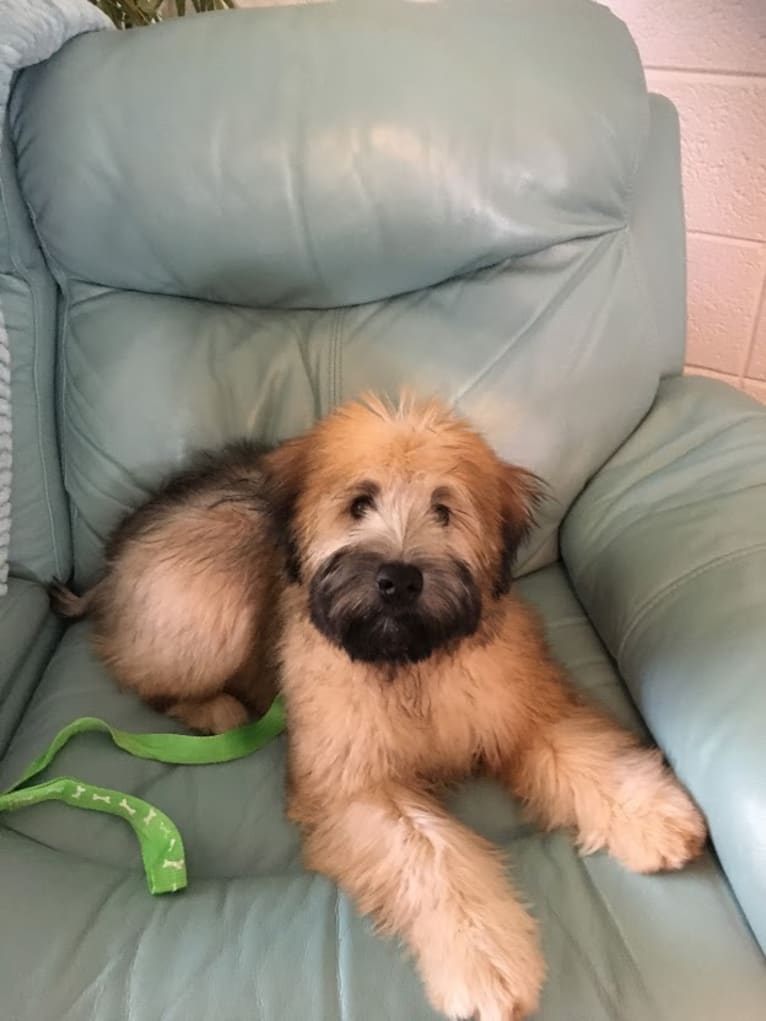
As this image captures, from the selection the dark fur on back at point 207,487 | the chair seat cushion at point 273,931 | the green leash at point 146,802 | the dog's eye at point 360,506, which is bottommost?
the green leash at point 146,802

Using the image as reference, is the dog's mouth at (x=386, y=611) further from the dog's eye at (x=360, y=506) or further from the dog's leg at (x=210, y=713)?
the dog's leg at (x=210, y=713)

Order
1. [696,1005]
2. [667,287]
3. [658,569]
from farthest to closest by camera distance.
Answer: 1. [667,287]
2. [658,569]
3. [696,1005]

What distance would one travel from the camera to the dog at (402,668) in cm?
118

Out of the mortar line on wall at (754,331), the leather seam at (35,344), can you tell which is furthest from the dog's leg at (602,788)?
the mortar line on wall at (754,331)

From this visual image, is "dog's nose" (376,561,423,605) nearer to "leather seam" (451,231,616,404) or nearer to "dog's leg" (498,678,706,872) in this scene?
"dog's leg" (498,678,706,872)

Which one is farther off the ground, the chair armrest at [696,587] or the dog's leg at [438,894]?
the chair armrest at [696,587]

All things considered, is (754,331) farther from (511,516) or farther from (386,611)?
(386,611)

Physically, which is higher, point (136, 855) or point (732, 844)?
point (732, 844)

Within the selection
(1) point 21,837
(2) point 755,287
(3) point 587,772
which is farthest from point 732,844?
(2) point 755,287

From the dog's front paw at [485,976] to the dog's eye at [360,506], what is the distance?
0.54 metres

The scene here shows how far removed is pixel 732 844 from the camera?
114 centimetres

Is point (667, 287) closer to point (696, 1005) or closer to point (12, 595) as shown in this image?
point (696, 1005)

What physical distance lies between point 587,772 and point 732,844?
0.81 feet

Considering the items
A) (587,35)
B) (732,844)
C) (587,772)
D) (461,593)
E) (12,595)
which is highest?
(587,35)
